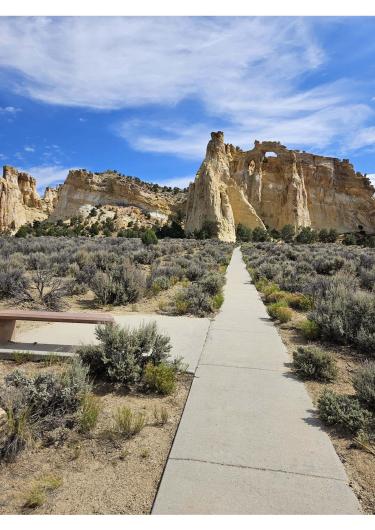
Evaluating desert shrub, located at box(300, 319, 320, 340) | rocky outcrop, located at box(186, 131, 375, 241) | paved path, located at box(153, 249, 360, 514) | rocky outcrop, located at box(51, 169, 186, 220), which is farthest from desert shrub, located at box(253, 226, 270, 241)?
paved path, located at box(153, 249, 360, 514)

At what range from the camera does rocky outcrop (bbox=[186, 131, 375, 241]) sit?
67750mm

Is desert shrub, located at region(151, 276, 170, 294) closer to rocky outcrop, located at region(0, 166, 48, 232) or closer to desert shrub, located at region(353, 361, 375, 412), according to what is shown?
Result: desert shrub, located at region(353, 361, 375, 412)

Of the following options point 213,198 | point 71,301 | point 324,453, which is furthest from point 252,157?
point 324,453

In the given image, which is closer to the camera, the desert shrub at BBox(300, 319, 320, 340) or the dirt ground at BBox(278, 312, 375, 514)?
the dirt ground at BBox(278, 312, 375, 514)

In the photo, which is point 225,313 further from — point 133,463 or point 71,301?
point 133,463

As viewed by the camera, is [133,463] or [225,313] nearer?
[133,463]

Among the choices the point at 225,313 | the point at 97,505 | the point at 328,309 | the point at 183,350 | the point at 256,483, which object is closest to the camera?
the point at 97,505

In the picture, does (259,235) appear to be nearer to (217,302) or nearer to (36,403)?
(217,302)

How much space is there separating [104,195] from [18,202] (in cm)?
2185

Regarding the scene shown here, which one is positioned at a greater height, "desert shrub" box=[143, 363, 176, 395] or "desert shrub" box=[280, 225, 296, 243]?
"desert shrub" box=[280, 225, 296, 243]

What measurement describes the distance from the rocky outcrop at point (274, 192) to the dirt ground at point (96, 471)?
60.3 meters

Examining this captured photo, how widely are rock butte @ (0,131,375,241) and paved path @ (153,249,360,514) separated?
6483cm

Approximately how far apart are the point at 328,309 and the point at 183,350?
2.99 m

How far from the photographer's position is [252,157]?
8144cm
